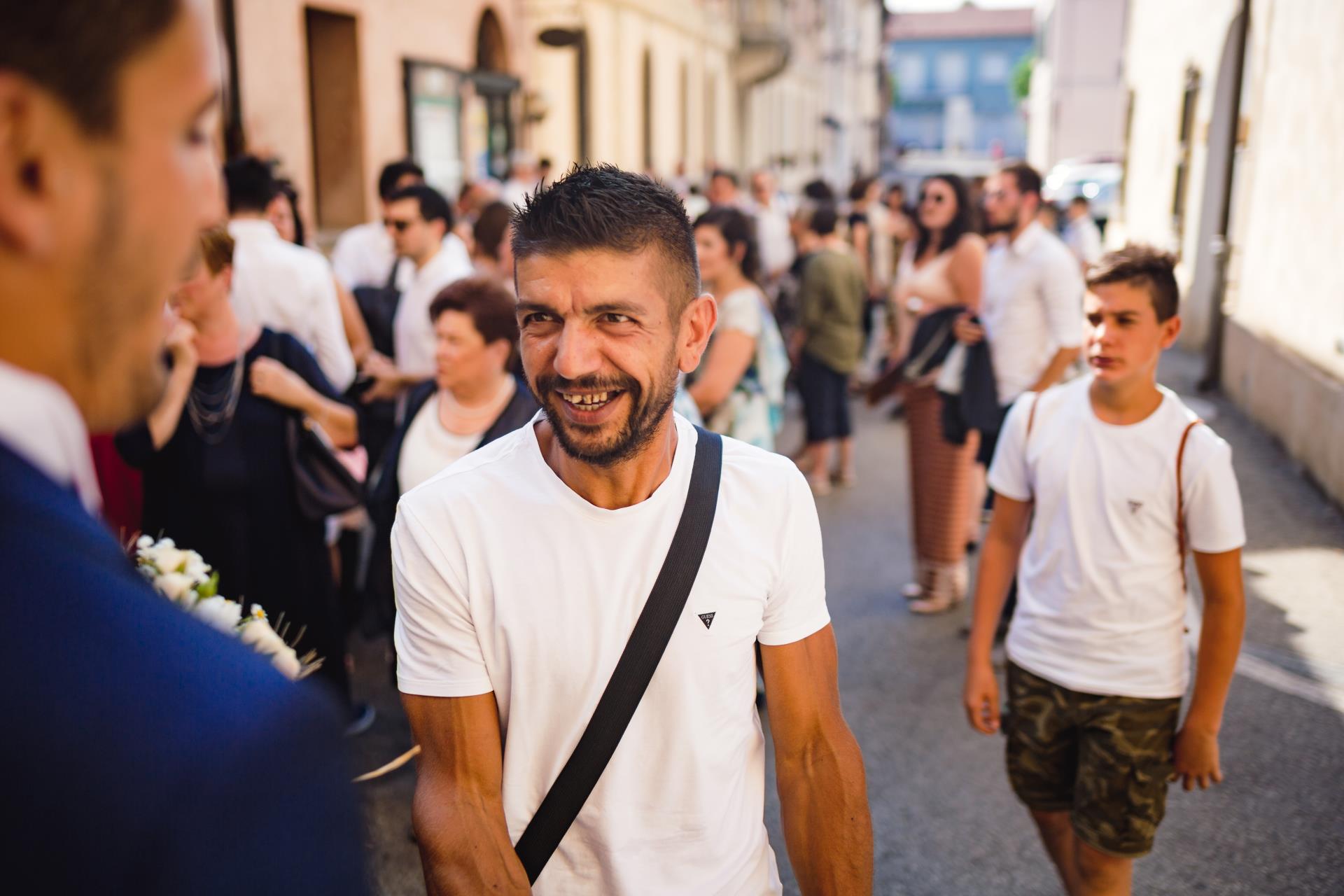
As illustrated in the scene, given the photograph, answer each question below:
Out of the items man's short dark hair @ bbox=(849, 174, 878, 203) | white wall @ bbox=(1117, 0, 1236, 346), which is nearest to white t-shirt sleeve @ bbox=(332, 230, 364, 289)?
man's short dark hair @ bbox=(849, 174, 878, 203)

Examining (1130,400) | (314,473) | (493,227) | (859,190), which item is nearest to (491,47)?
(859,190)

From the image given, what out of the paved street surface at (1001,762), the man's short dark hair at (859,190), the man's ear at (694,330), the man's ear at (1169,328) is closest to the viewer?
the man's ear at (694,330)

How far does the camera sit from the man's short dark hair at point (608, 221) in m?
1.85

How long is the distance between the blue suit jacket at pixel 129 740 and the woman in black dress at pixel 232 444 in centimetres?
323

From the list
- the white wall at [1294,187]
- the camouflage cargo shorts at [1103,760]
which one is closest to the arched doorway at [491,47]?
the white wall at [1294,187]

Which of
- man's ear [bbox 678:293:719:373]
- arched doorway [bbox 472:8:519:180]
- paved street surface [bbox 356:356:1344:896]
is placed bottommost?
paved street surface [bbox 356:356:1344:896]

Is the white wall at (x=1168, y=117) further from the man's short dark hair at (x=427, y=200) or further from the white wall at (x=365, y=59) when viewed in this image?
the man's short dark hair at (x=427, y=200)

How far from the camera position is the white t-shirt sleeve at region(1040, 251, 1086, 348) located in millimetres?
5711

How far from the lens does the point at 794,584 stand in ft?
6.47

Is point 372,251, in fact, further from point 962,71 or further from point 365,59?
point 962,71

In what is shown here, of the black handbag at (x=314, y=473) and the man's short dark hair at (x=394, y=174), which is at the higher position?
the man's short dark hair at (x=394, y=174)

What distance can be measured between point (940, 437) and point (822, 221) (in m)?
3.02

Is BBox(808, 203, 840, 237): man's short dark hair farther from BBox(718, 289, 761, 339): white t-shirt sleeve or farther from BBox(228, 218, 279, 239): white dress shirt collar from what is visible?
BBox(228, 218, 279, 239): white dress shirt collar

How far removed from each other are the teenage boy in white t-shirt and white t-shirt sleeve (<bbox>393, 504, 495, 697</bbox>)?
6.05 feet
